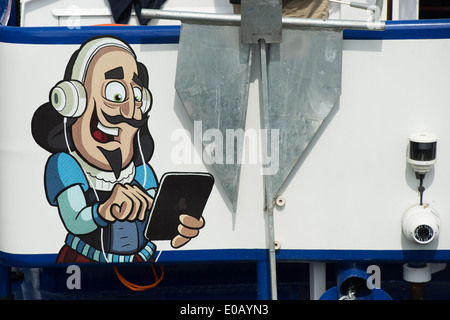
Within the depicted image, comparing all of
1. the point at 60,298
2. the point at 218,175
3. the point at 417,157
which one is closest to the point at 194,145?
the point at 218,175

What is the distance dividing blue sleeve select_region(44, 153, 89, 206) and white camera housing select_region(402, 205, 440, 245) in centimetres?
119

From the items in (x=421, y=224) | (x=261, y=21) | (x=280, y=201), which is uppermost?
(x=261, y=21)

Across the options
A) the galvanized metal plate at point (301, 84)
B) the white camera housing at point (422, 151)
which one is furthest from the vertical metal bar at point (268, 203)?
the white camera housing at point (422, 151)

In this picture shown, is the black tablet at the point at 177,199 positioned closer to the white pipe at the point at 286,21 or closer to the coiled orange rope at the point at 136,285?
the coiled orange rope at the point at 136,285

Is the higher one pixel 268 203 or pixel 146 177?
pixel 146 177

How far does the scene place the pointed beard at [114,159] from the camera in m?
2.51

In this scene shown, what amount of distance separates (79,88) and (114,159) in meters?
0.29

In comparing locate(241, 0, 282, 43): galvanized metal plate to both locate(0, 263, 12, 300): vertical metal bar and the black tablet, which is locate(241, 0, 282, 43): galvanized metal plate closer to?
the black tablet

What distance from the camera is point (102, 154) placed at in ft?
8.24

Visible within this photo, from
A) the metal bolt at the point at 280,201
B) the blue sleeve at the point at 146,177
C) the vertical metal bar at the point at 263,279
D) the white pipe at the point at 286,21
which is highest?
the white pipe at the point at 286,21

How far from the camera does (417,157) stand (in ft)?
8.01

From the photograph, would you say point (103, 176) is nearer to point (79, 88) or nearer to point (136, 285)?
point (79, 88)

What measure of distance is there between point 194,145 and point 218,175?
14 centimetres

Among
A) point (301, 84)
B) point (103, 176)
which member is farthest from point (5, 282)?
point (301, 84)
